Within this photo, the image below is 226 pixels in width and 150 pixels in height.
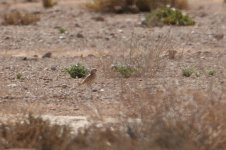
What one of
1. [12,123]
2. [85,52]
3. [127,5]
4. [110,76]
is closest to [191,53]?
[85,52]

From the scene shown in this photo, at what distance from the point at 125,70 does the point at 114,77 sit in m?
0.26

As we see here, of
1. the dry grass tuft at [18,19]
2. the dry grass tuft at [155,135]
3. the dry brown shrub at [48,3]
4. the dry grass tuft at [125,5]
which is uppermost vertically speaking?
the dry grass tuft at [155,135]

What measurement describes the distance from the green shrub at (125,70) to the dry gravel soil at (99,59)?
0.15 m

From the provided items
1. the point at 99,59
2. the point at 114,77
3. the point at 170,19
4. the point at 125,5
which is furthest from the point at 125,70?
the point at 125,5

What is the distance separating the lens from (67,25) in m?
23.5

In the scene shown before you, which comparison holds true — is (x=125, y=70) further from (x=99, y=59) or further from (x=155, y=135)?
(x=155, y=135)

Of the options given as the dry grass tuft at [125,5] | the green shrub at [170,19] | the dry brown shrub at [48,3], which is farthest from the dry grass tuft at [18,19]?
the dry brown shrub at [48,3]

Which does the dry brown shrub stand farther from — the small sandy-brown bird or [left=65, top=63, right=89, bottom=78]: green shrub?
the small sandy-brown bird

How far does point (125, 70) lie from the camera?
44.9ft

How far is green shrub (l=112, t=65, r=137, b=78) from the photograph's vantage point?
44.2 ft

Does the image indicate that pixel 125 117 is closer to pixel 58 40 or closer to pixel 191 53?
pixel 191 53

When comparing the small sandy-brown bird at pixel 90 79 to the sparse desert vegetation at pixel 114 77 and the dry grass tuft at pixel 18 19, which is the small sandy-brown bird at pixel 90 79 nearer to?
the sparse desert vegetation at pixel 114 77

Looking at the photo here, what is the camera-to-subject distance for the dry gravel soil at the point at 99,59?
1080cm

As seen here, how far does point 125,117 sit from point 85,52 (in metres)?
9.41
